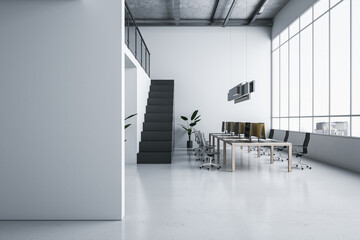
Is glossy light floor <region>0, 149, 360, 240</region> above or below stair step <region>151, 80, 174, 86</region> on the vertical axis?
below

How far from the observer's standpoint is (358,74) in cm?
639

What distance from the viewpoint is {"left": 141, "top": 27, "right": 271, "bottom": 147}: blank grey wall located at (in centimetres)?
1165

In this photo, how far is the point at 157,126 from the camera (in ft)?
28.2

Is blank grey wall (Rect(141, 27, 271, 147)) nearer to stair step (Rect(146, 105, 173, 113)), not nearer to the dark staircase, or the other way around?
the dark staircase

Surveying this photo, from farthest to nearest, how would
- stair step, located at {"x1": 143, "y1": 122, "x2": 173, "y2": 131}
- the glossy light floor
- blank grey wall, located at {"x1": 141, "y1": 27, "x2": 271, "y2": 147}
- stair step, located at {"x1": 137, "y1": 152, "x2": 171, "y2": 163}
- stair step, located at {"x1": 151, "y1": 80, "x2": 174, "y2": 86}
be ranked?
1. blank grey wall, located at {"x1": 141, "y1": 27, "x2": 271, "y2": 147}
2. stair step, located at {"x1": 151, "y1": 80, "x2": 174, "y2": 86}
3. stair step, located at {"x1": 143, "y1": 122, "x2": 173, "y2": 131}
4. stair step, located at {"x1": 137, "y1": 152, "x2": 171, "y2": 163}
5. the glossy light floor

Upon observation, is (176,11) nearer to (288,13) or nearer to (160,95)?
(160,95)

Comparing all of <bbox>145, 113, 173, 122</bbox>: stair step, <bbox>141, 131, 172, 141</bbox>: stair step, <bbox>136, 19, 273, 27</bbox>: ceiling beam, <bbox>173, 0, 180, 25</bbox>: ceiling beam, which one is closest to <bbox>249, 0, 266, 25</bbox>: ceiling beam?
<bbox>136, 19, 273, 27</bbox>: ceiling beam

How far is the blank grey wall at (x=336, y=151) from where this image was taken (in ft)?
20.8

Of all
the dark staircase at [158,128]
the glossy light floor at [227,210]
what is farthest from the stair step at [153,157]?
the glossy light floor at [227,210]

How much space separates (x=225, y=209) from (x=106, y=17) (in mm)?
2758

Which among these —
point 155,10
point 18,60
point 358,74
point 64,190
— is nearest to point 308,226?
point 64,190

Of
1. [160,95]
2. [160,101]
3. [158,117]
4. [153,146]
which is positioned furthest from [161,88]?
[153,146]

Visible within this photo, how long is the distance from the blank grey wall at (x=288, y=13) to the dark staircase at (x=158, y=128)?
456 cm

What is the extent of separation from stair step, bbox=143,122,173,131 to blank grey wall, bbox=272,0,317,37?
5401mm
